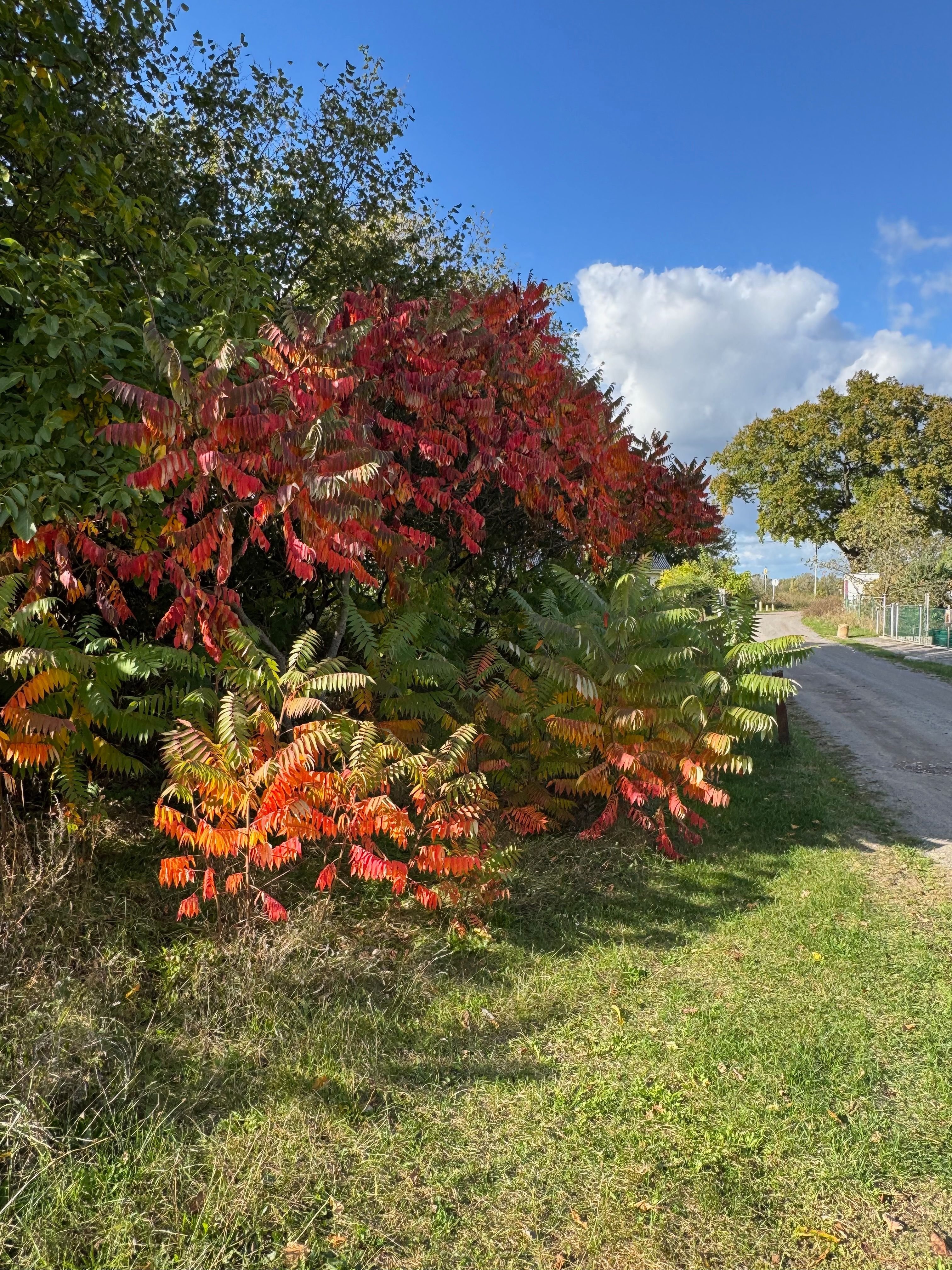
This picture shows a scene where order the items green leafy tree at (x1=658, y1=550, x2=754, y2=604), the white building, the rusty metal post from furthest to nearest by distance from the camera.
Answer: the white building, the rusty metal post, green leafy tree at (x1=658, y1=550, x2=754, y2=604)

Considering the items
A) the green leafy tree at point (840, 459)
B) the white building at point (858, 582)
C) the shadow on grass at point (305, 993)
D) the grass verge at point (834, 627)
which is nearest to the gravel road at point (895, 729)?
the shadow on grass at point (305, 993)

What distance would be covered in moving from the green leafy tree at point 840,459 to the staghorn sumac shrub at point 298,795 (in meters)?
38.5

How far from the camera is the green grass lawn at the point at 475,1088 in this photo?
2.72m

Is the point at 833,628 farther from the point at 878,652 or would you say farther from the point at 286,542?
the point at 286,542

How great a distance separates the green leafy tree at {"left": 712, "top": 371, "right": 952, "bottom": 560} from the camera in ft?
128

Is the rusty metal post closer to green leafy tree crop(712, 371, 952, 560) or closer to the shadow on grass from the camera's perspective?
the shadow on grass

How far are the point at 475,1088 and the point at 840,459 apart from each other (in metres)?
45.4

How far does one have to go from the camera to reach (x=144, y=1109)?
10.4 feet

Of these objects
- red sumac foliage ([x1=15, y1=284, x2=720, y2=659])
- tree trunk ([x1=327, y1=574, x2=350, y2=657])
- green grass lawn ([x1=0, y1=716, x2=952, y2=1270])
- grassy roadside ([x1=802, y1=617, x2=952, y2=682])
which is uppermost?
red sumac foliage ([x1=15, y1=284, x2=720, y2=659])

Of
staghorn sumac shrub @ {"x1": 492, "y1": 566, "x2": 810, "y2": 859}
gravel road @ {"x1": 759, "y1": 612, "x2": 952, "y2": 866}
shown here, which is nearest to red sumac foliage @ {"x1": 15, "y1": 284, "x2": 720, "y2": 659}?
staghorn sumac shrub @ {"x1": 492, "y1": 566, "x2": 810, "y2": 859}

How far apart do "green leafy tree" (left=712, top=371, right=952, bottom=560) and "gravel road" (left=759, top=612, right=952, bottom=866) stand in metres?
22.2

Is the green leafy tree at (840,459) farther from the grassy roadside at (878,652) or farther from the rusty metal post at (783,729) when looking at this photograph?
the rusty metal post at (783,729)

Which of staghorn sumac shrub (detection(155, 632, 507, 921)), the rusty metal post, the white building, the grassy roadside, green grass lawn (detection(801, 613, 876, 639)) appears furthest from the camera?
the white building

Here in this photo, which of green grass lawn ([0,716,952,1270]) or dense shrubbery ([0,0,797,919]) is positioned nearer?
green grass lawn ([0,716,952,1270])
